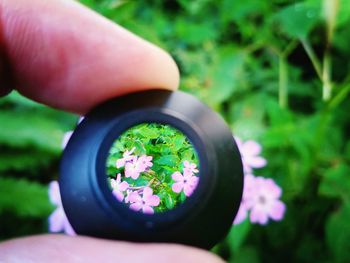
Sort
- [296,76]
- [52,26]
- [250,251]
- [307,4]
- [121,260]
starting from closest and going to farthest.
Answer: [121,260]
[52,26]
[307,4]
[250,251]
[296,76]

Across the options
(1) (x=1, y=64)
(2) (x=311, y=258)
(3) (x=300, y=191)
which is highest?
(1) (x=1, y=64)

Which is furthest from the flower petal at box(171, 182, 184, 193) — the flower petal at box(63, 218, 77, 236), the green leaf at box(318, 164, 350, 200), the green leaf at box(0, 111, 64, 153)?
the green leaf at box(0, 111, 64, 153)

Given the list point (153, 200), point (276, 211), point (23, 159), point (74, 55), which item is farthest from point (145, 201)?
point (23, 159)

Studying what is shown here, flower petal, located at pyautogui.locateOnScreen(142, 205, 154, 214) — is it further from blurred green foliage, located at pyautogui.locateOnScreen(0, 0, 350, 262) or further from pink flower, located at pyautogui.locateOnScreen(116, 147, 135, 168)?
blurred green foliage, located at pyautogui.locateOnScreen(0, 0, 350, 262)

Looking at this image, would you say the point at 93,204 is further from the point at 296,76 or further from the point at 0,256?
the point at 296,76

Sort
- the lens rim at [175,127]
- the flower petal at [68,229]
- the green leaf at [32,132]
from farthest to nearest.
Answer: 1. the green leaf at [32,132]
2. the flower petal at [68,229]
3. the lens rim at [175,127]

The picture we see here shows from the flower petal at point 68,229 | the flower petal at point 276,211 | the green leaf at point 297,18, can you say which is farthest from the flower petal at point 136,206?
the green leaf at point 297,18

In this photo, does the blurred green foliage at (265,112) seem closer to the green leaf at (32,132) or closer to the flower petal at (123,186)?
the green leaf at (32,132)

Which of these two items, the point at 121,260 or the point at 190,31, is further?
the point at 190,31

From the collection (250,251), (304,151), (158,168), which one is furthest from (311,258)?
(158,168)
